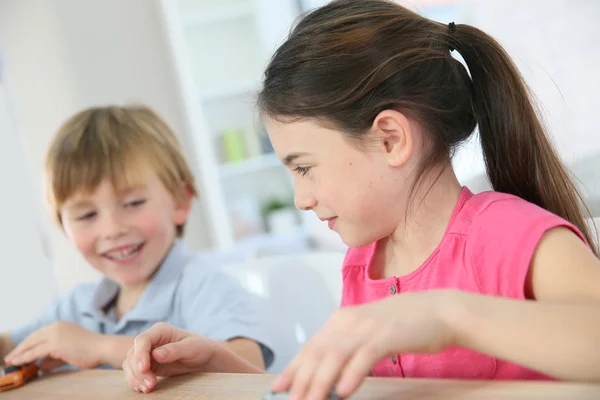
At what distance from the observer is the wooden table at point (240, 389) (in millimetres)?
543

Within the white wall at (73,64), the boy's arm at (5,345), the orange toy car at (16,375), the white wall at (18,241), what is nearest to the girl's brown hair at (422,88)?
the orange toy car at (16,375)

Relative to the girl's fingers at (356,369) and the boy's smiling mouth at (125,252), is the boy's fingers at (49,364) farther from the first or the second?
the girl's fingers at (356,369)

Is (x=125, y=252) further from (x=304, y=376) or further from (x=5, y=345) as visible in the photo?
(x=304, y=376)

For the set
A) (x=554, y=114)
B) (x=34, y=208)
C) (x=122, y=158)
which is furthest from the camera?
(x=34, y=208)

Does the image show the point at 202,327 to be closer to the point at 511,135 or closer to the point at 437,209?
the point at 437,209

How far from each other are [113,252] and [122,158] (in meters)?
0.19

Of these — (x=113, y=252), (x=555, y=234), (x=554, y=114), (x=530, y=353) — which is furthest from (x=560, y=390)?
(x=554, y=114)

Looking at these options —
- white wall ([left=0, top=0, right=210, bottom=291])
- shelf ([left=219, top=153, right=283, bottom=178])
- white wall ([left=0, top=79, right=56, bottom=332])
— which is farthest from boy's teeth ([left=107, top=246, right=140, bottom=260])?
shelf ([left=219, top=153, right=283, bottom=178])

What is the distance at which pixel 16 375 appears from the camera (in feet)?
3.52

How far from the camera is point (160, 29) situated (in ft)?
13.3

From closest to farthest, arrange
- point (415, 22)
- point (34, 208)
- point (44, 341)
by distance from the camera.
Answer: point (415, 22) < point (44, 341) < point (34, 208)

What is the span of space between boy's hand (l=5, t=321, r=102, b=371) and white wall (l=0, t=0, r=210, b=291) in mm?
2847

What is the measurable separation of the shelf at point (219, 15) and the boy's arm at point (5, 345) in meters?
3.12

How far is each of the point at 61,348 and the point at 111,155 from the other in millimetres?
420
